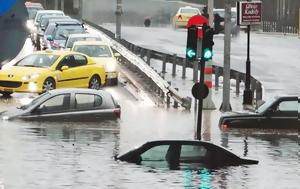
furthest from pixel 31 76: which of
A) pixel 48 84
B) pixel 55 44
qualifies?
pixel 55 44

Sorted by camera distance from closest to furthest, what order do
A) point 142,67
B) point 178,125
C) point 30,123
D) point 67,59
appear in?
point 30,123 < point 178,125 < point 67,59 < point 142,67

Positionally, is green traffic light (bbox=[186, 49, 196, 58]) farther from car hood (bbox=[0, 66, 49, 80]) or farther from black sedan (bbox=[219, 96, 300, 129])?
car hood (bbox=[0, 66, 49, 80])

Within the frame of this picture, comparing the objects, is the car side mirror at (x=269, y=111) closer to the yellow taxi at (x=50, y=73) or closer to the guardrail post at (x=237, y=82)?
the yellow taxi at (x=50, y=73)

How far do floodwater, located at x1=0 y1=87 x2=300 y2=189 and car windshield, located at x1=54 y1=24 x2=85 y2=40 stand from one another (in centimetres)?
1722

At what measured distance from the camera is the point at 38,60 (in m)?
31.2

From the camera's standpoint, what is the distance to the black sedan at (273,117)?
904 inches

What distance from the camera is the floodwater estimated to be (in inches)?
546

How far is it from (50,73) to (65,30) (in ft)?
53.6

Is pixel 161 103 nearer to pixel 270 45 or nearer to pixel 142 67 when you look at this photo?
pixel 142 67

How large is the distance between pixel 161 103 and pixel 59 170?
15.4m

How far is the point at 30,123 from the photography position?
2258cm

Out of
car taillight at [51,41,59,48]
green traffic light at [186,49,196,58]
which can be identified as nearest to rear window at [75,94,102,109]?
green traffic light at [186,49,196,58]

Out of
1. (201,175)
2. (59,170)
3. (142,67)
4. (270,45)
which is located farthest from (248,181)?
(270,45)

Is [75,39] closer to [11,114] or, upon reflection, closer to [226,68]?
[226,68]
